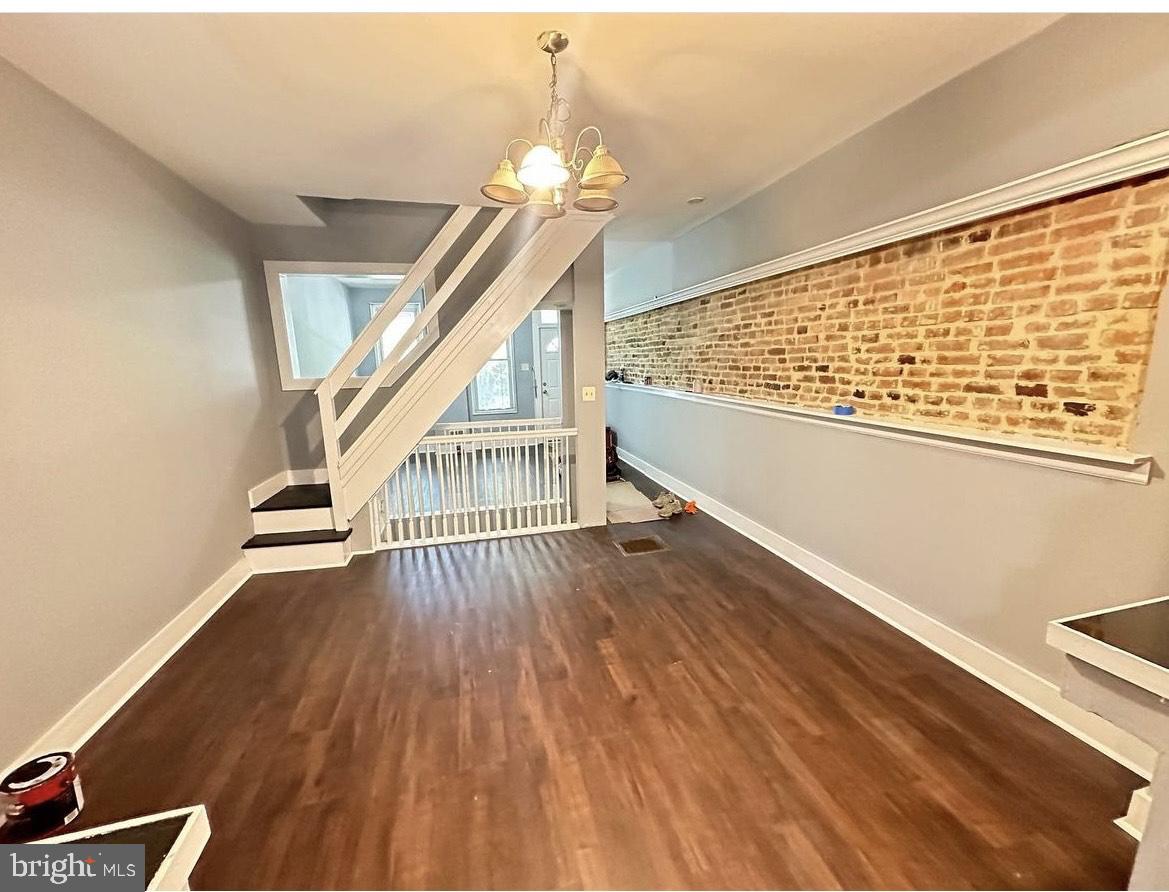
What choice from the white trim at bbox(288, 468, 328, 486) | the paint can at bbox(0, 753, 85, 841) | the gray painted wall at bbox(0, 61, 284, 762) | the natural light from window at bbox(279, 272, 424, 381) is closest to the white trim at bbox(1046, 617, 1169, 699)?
the paint can at bbox(0, 753, 85, 841)

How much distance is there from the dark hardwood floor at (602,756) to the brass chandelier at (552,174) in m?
2.30

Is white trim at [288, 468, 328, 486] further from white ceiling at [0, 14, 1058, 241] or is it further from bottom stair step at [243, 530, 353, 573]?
white ceiling at [0, 14, 1058, 241]

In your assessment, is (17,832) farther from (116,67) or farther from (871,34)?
(871,34)

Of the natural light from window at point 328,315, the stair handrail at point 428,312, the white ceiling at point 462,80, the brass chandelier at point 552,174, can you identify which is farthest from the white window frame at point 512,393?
the brass chandelier at point 552,174

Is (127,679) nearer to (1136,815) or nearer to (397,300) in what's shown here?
(397,300)

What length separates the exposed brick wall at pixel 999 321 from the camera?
5.79 feet

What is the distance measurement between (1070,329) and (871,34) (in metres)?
1.43

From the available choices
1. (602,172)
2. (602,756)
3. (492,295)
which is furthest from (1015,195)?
(492,295)

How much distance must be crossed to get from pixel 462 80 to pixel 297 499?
3391 mm

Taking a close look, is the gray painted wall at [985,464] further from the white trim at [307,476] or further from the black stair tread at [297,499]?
the white trim at [307,476]

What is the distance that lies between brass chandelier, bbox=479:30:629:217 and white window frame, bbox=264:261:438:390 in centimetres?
282

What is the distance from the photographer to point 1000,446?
7.12 ft

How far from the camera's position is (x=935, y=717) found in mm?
2062

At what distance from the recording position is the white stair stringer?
3668mm
